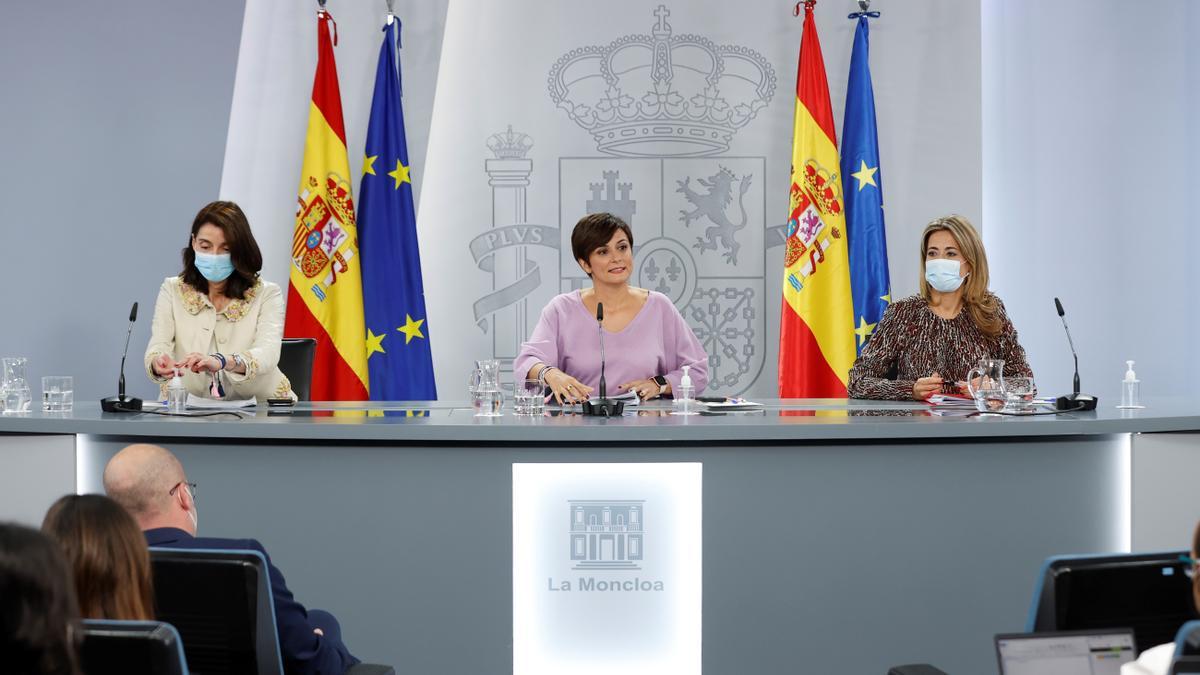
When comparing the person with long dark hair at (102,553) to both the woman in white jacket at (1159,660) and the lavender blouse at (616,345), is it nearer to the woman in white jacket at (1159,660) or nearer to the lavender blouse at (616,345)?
the woman in white jacket at (1159,660)

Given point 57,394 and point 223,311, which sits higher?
point 223,311

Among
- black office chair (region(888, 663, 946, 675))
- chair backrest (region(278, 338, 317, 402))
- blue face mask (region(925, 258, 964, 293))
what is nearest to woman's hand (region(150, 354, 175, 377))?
chair backrest (region(278, 338, 317, 402))

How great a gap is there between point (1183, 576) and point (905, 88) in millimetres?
4325

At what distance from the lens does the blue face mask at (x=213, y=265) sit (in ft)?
12.0

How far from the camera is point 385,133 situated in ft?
17.5

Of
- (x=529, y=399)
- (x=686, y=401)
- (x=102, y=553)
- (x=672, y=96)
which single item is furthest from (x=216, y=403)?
(x=672, y=96)

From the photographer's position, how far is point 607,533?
292 cm

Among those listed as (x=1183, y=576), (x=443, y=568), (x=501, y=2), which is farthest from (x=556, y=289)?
(x=1183, y=576)

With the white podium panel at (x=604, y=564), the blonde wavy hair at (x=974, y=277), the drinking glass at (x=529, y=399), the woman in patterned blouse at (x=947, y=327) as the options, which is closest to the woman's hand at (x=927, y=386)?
the woman in patterned blouse at (x=947, y=327)

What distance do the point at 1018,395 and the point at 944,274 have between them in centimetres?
66

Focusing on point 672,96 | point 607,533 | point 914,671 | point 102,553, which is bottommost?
point 914,671

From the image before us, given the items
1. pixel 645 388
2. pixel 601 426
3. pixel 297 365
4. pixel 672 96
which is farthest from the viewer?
pixel 672 96

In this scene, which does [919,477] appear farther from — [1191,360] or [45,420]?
[1191,360]

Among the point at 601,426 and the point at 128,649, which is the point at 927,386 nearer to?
the point at 601,426
